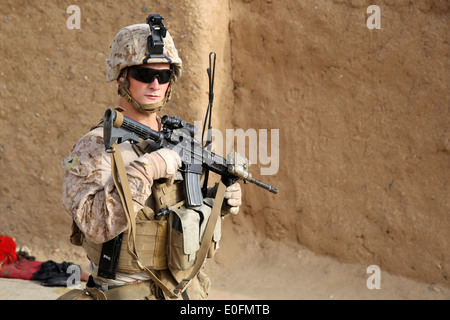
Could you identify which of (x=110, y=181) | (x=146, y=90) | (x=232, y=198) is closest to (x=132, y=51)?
(x=146, y=90)

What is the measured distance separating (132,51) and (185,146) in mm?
514

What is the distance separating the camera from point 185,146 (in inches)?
106

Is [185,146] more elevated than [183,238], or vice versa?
[185,146]

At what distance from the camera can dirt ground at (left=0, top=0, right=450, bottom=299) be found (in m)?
5.63

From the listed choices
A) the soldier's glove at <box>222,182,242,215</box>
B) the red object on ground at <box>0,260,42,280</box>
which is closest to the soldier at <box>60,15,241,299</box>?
the soldier's glove at <box>222,182,242,215</box>

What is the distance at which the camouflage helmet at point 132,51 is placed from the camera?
2.56 meters

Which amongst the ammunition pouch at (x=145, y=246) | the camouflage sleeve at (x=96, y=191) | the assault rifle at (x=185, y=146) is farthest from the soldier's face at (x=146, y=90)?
the ammunition pouch at (x=145, y=246)

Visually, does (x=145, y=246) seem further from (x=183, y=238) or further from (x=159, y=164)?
(x=159, y=164)

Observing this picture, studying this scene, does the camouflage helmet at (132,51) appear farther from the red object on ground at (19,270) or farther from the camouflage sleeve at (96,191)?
the red object on ground at (19,270)

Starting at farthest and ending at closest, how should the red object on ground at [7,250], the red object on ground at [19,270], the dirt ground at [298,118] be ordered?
the dirt ground at [298,118], the red object on ground at [7,250], the red object on ground at [19,270]

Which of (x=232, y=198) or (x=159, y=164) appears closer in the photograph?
(x=159, y=164)

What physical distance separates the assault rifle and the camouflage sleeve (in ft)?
0.47

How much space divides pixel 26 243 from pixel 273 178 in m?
2.85

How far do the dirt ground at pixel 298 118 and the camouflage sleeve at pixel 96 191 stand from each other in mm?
3365
